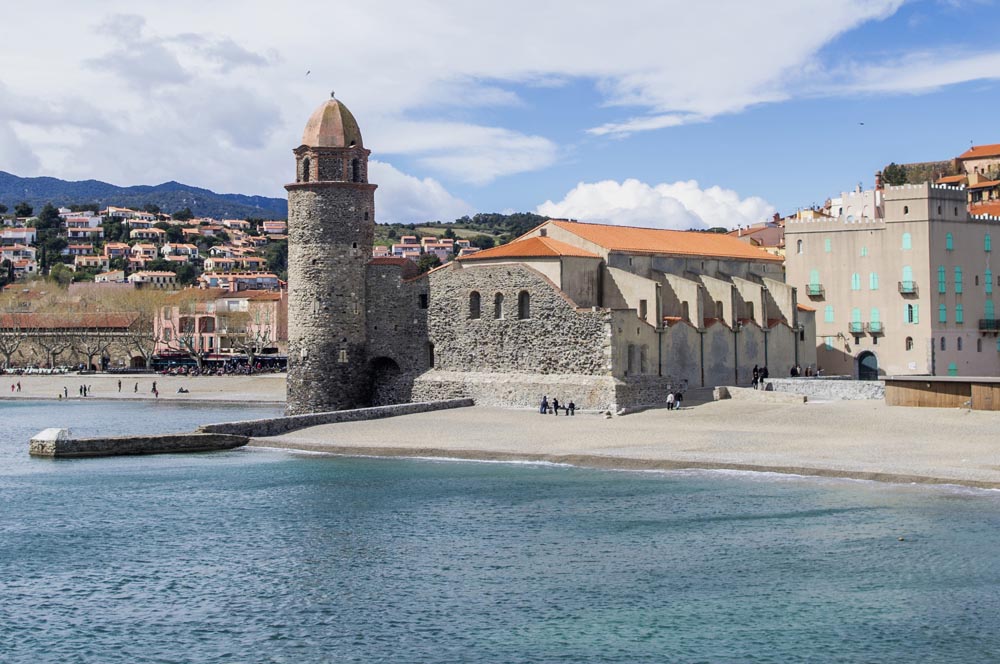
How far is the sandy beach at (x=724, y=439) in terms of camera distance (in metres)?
28.6

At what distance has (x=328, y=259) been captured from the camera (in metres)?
44.6

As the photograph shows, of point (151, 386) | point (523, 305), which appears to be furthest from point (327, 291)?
point (151, 386)

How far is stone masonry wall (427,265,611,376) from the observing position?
40344 mm

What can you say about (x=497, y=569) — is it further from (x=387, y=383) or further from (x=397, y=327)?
(x=387, y=383)

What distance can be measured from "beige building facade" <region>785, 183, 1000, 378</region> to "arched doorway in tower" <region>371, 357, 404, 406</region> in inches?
679

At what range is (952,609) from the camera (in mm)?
17594

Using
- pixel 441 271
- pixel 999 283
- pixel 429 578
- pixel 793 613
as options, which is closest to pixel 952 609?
pixel 793 613

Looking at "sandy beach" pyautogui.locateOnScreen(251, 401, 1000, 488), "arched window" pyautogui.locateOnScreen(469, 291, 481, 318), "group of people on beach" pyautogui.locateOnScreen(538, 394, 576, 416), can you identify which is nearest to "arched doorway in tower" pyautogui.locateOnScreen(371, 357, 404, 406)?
"arched window" pyautogui.locateOnScreen(469, 291, 481, 318)

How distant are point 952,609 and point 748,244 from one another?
37.9 m

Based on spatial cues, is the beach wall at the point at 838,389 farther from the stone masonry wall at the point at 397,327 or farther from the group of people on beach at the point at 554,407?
the stone masonry wall at the point at 397,327

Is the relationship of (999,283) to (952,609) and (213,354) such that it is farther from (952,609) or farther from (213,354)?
(213,354)

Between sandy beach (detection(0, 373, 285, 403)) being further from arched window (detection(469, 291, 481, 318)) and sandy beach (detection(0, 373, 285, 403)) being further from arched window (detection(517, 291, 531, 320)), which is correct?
arched window (detection(517, 291, 531, 320))

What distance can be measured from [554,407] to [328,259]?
1072cm

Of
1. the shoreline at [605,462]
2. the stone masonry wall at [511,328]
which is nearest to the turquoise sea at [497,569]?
the shoreline at [605,462]
